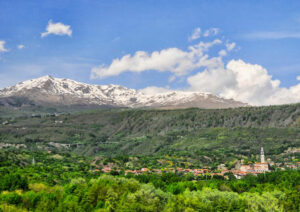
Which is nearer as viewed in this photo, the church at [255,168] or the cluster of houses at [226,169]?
the cluster of houses at [226,169]

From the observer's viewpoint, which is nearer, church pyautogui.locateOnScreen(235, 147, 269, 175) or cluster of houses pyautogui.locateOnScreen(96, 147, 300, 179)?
cluster of houses pyautogui.locateOnScreen(96, 147, 300, 179)

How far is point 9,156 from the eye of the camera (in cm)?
16588

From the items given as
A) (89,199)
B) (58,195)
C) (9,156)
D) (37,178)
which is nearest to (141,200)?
(89,199)

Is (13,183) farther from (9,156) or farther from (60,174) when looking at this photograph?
(9,156)

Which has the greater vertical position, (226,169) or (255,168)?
(255,168)

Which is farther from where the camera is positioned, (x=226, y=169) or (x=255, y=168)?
(x=226, y=169)

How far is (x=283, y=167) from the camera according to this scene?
184250mm

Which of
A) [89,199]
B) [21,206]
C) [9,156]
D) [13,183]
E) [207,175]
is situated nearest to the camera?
[21,206]

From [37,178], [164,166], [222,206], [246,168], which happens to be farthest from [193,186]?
[164,166]

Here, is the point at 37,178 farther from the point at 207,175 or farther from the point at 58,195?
the point at 207,175

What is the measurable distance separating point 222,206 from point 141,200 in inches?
623

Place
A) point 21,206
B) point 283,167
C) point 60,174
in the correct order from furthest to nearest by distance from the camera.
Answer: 1. point 283,167
2. point 60,174
3. point 21,206

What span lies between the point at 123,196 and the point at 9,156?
99624 millimetres

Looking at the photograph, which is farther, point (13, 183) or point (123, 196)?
point (13, 183)
